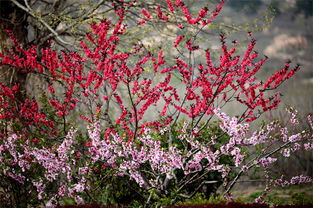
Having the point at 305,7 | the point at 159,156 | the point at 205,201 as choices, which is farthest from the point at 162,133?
the point at 305,7

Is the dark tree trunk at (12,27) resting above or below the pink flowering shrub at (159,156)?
above

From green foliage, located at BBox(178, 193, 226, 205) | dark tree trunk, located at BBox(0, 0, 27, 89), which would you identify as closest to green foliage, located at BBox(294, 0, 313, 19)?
dark tree trunk, located at BBox(0, 0, 27, 89)

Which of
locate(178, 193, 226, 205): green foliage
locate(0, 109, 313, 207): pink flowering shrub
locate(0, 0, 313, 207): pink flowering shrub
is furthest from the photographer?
locate(0, 0, 313, 207): pink flowering shrub

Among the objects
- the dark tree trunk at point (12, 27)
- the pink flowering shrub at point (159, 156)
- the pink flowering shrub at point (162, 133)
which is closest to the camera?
the pink flowering shrub at point (159, 156)

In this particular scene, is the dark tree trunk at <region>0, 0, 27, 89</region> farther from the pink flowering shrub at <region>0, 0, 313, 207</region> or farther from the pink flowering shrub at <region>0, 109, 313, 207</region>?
the pink flowering shrub at <region>0, 109, 313, 207</region>

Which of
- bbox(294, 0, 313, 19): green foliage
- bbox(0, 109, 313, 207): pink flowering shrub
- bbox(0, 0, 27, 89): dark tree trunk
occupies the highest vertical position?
bbox(294, 0, 313, 19): green foliage

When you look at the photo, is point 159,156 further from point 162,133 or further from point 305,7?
point 305,7

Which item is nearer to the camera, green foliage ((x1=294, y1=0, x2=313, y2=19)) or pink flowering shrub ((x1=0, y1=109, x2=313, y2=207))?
pink flowering shrub ((x1=0, y1=109, x2=313, y2=207))

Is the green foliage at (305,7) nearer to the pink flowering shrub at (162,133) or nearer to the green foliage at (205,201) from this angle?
the pink flowering shrub at (162,133)

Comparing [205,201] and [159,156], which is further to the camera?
[159,156]

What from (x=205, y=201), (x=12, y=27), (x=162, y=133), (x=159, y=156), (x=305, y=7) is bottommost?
(x=205, y=201)

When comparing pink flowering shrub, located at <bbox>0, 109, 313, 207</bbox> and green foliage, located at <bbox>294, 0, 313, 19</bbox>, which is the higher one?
green foliage, located at <bbox>294, 0, 313, 19</bbox>

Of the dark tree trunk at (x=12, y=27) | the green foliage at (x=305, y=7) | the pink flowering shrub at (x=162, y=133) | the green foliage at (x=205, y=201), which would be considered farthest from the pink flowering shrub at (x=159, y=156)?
the green foliage at (x=305, y=7)

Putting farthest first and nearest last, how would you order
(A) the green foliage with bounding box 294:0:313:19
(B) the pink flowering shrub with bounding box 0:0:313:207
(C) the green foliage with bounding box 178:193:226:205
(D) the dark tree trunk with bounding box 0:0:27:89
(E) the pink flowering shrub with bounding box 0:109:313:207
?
(A) the green foliage with bounding box 294:0:313:19 < (D) the dark tree trunk with bounding box 0:0:27:89 < (B) the pink flowering shrub with bounding box 0:0:313:207 < (E) the pink flowering shrub with bounding box 0:109:313:207 < (C) the green foliage with bounding box 178:193:226:205
